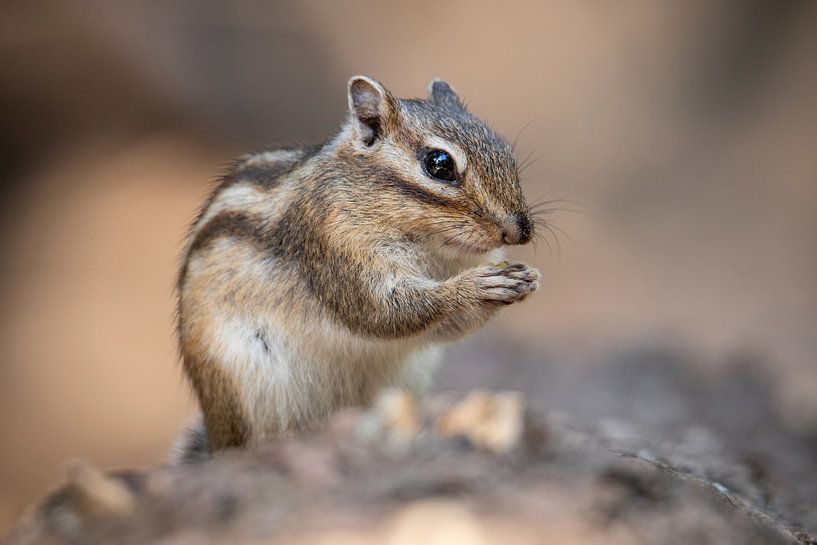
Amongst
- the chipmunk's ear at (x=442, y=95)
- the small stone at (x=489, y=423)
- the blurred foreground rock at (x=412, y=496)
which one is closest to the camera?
the blurred foreground rock at (x=412, y=496)

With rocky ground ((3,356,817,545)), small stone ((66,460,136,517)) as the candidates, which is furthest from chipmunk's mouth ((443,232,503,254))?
small stone ((66,460,136,517))

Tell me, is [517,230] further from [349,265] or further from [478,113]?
[478,113]

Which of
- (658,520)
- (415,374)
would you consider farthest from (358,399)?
(658,520)

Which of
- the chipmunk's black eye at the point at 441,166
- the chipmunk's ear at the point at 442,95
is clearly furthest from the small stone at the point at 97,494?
the chipmunk's ear at the point at 442,95

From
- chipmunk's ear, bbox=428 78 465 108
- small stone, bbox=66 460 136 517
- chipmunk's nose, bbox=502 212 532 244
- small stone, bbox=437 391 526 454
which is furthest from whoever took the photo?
chipmunk's ear, bbox=428 78 465 108

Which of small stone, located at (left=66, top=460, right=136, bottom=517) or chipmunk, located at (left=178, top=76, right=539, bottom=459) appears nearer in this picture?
small stone, located at (left=66, top=460, right=136, bottom=517)

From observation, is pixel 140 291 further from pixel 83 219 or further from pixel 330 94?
pixel 330 94

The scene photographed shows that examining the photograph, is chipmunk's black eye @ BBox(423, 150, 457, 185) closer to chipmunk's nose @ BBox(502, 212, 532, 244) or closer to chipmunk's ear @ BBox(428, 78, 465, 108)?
chipmunk's nose @ BBox(502, 212, 532, 244)

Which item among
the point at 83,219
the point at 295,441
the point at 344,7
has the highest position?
Answer: the point at 344,7

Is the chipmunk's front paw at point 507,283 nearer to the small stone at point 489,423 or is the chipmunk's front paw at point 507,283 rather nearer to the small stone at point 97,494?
the small stone at point 489,423
